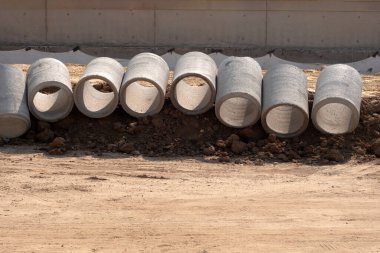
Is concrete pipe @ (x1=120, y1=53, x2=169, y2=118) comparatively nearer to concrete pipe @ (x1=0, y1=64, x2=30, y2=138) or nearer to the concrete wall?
concrete pipe @ (x1=0, y1=64, x2=30, y2=138)

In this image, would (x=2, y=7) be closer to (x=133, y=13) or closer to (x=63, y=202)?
(x=133, y=13)

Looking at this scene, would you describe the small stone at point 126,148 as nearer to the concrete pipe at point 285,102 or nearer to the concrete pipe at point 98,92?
the concrete pipe at point 98,92

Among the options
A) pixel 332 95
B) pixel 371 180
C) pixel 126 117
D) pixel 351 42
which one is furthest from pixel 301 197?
pixel 351 42

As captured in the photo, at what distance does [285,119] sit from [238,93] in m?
1.02

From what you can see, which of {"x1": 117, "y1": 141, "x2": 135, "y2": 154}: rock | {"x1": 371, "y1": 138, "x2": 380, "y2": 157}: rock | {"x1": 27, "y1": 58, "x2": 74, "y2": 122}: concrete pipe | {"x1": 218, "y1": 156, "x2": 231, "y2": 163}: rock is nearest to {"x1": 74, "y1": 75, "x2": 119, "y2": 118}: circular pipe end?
{"x1": 27, "y1": 58, "x2": 74, "y2": 122}: concrete pipe

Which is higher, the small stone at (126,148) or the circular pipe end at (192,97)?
the circular pipe end at (192,97)

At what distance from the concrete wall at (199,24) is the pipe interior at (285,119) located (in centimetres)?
955

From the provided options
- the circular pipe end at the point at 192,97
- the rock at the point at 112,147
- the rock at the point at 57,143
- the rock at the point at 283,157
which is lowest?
the rock at the point at 283,157

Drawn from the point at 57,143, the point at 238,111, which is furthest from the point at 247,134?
the point at 57,143

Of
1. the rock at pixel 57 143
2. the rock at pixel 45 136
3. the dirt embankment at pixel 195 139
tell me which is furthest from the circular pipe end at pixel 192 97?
the rock at pixel 45 136

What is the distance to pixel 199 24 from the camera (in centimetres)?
2248

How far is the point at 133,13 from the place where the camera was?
22500 mm

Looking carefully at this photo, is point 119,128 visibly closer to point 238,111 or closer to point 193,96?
point 193,96

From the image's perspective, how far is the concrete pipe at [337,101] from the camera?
39.9ft
